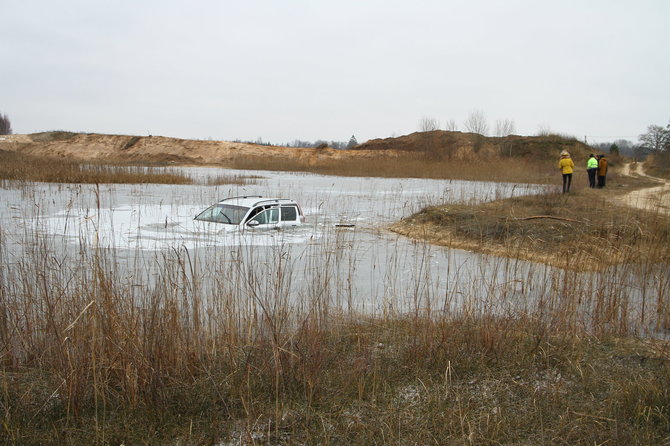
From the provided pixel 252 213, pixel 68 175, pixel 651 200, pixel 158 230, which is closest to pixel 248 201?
pixel 252 213

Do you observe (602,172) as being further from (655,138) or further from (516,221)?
(655,138)

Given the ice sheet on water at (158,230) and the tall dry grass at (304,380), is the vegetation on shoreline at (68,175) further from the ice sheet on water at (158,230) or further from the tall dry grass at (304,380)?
the tall dry grass at (304,380)

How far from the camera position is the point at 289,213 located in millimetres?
12055

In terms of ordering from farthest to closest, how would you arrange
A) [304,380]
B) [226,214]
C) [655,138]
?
1. [655,138]
2. [226,214]
3. [304,380]

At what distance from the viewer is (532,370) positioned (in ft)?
14.3

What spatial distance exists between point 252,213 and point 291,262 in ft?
10.5

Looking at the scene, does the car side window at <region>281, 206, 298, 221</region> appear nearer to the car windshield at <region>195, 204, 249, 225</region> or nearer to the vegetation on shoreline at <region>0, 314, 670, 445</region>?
the car windshield at <region>195, 204, 249, 225</region>

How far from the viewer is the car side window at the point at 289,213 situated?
11.9 meters

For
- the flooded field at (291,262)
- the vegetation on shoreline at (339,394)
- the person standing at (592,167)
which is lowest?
the vegetation on shoreline at (339,394)

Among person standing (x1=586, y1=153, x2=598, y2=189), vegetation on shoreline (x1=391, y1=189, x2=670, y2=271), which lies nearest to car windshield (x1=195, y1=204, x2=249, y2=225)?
vegetation on shoreline (x1=391, y1=189, x2=670, y2=271)

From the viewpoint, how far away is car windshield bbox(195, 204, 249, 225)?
10758 mm

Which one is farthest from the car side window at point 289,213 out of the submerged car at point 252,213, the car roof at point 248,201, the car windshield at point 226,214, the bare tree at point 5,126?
the bare tree at point 5,126

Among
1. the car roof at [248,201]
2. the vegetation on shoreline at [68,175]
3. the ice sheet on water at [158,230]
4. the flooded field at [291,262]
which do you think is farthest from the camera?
the vegetation on shoreline at [68,175]

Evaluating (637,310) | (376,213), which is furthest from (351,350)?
(376,213)
